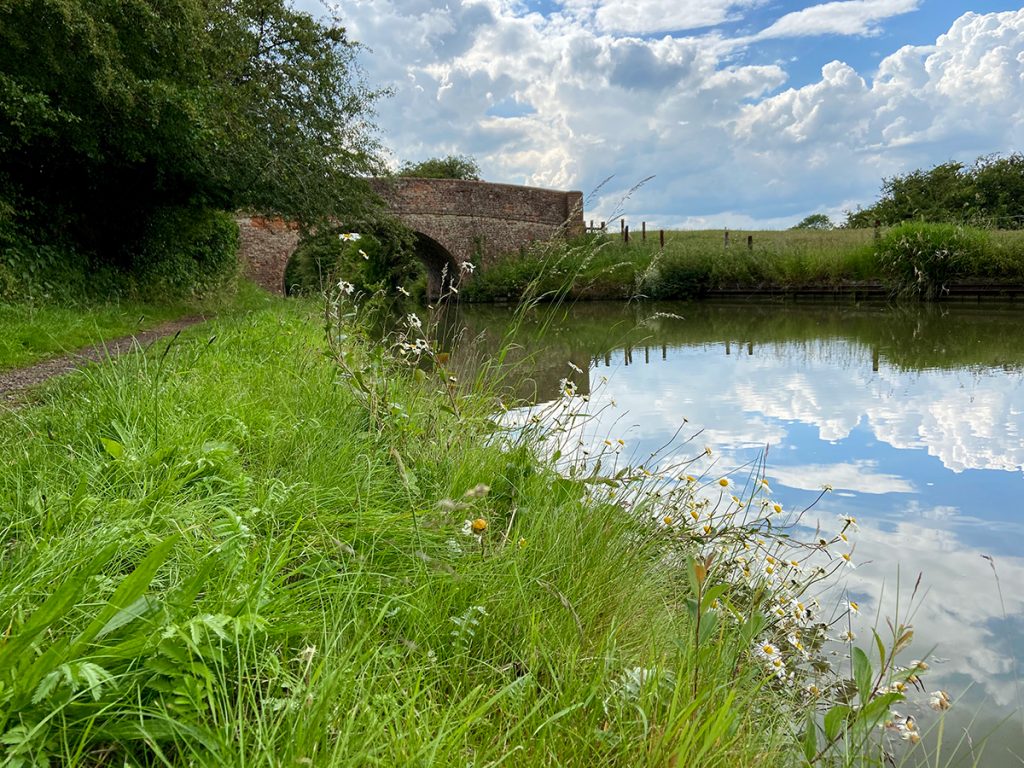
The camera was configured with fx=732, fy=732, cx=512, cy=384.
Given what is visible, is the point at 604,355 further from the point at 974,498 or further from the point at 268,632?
the point at 268,632

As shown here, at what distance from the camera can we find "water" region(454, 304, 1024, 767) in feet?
8.55

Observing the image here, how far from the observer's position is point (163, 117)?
8969mm

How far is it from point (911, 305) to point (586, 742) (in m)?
18.1

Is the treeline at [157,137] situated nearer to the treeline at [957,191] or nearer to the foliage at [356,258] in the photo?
the foliage at [356,258]

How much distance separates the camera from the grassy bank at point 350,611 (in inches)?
44.4

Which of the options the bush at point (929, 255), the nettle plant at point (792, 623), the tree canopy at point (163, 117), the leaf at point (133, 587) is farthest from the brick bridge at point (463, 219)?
the leaf at point (133, 587)

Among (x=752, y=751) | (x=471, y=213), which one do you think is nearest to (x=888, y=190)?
(x=471, y=213)

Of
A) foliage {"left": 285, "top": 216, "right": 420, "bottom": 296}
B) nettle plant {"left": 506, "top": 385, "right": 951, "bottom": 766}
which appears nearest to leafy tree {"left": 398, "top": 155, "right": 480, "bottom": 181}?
foliage {"left": 285, "top": 216, "right": 420, "bottom": 296}

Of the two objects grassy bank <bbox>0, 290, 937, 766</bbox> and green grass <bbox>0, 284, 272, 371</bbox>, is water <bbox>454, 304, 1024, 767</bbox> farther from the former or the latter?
green grass <bbox>0, 284, 272, 371</bbox>

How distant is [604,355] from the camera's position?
33.1 feet

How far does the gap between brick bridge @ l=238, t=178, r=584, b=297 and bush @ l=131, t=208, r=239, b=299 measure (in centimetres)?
905

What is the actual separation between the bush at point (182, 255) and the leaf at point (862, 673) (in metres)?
12.0

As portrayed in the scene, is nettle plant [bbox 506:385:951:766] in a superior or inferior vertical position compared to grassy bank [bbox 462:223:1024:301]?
inferior

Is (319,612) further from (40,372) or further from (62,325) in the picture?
(62,325)
